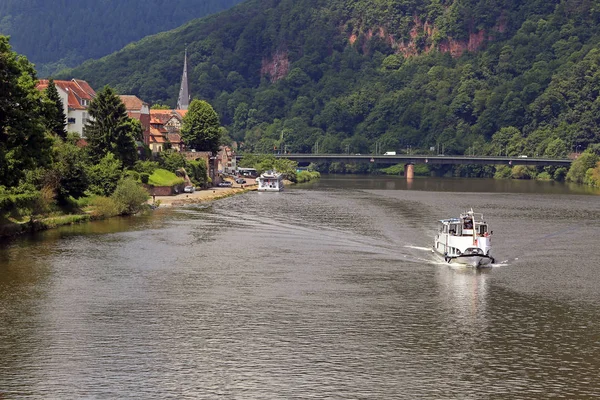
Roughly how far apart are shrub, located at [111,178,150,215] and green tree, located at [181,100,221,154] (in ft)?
217

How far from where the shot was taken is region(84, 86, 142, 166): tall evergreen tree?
12812 cm

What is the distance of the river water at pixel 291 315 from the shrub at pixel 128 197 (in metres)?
9.45

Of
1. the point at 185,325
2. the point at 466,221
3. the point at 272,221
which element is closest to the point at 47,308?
the point at 185,325

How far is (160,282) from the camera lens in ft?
225

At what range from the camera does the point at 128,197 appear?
111 meters

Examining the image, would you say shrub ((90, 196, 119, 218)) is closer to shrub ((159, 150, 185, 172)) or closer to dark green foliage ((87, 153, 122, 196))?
dark green foliage ((87, 153, 122, 196))

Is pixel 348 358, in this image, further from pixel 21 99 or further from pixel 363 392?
pixel 21 99

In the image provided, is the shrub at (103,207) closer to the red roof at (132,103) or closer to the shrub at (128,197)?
the shrub at (128,197)

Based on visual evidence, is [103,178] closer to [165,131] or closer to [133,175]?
[133,175]

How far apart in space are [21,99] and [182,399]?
163ft

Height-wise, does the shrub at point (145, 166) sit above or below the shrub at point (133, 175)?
above

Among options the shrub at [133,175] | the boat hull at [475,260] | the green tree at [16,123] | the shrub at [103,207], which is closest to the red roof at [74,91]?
the shrub at [133,175]

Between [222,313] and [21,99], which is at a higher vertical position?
[21,99]

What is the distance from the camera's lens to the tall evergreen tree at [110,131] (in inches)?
5044
